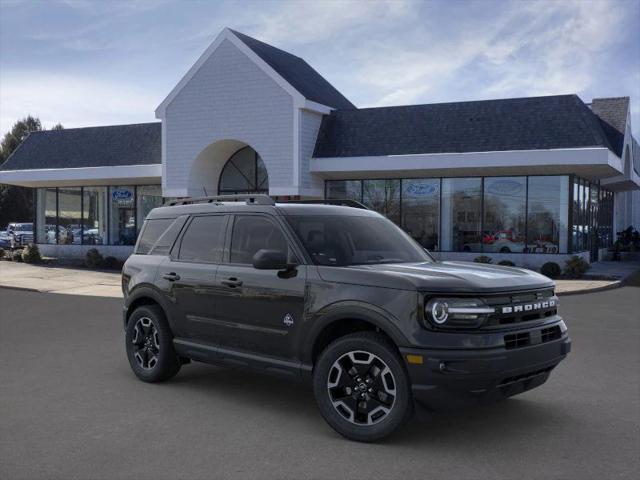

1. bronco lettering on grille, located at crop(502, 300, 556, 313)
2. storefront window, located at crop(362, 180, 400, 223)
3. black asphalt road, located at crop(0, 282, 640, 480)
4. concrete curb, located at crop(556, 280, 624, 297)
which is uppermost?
storefront window, located at crop(362, 180, 400, 223)

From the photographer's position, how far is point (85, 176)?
1109 inches

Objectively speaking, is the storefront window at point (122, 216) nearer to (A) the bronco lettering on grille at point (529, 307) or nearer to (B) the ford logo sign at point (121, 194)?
→ (B) the ford logo sign at point (121, 194)

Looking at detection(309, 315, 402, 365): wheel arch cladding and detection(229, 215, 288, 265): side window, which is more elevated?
detection(229, 215, 288, 265): side window

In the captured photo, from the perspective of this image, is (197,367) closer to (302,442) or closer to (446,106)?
(302,442)

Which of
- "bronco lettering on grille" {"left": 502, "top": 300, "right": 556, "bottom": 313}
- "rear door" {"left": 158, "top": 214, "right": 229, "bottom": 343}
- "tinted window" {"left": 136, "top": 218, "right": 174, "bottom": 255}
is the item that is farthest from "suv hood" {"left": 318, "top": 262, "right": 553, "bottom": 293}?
"tinted window" {"left": 136, "top": 218, "right": 174, "bottom": 255}

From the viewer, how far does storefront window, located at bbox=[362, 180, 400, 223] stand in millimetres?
24453

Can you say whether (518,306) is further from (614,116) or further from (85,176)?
(85,176)

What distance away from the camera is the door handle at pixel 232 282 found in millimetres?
6199

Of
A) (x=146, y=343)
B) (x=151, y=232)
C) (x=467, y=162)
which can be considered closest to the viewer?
(x=146, y=343)

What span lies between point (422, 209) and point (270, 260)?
19.1 meters

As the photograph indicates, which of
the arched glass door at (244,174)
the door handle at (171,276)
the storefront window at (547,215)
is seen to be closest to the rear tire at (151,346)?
the door handle at (171,276)

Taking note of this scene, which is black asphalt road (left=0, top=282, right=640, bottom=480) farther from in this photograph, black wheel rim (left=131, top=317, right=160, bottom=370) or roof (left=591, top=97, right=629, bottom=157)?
roof (left=591, top=97, right=629, bottom=157)

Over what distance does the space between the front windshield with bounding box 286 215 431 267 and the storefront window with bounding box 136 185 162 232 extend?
23.1 metres

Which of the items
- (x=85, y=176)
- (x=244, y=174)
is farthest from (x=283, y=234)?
(x=85, y=176)
